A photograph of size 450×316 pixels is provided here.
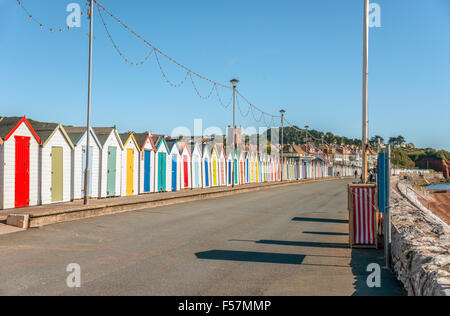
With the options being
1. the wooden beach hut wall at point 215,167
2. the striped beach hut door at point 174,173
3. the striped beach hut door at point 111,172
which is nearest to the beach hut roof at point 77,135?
the striped beach hut door at point 111,172

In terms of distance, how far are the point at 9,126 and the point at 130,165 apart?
8.46 metres

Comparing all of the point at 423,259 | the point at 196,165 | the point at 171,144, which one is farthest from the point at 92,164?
the point at 423,259

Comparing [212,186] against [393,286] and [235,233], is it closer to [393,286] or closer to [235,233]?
[235,233]

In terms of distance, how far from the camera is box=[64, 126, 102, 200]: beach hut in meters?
17.6

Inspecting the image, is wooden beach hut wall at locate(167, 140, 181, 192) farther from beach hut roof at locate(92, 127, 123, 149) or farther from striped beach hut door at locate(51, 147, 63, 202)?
striped beach hut door at locate(51, 147, 63, 202)

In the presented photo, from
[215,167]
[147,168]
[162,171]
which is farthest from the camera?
[215,167]

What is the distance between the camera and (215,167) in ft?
114

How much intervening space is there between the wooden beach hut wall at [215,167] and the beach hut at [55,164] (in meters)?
17.6

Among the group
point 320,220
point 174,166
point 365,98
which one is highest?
point 365,98

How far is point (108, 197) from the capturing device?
20.1 metres

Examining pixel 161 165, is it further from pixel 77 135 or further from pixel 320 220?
pixel 320 220

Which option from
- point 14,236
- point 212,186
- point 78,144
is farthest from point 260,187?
point 14,236

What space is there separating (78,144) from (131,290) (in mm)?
13173

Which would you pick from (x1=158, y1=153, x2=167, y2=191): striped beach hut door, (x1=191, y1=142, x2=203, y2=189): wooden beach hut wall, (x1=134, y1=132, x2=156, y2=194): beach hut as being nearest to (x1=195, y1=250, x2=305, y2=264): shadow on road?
(x1=134, y1=132, x2=156, y2=194): beach hut
